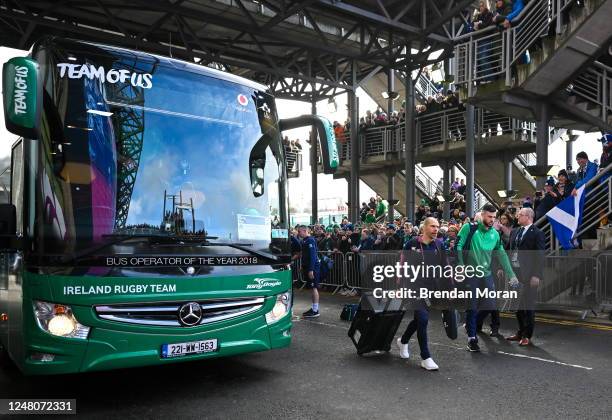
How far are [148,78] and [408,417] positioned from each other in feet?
12.6

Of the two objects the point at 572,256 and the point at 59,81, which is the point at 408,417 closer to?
the point at 59,81

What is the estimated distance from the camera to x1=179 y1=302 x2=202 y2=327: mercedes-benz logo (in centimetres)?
472

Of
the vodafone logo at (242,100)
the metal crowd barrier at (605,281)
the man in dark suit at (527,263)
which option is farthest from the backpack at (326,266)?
the vodafone logo at (242,100)

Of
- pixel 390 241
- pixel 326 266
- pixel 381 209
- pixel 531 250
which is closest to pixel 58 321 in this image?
pixel 531 250

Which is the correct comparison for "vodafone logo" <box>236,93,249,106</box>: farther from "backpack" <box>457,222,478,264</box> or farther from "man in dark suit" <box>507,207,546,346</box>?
"man in dark suit" <box>507,207,546,346</box>

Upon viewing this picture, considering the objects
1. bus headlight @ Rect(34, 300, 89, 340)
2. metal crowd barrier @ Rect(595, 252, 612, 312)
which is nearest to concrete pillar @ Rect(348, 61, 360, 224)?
metal crowd barrier @ Rect(595, 252, 612, 312)

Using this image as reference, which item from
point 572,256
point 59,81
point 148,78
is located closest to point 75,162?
point 59,81

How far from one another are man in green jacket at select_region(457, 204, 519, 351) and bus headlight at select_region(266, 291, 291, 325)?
8.84 ft

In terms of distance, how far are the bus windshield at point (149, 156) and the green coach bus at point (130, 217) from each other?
0.4 inches

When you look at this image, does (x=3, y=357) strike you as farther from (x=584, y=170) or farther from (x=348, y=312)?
(x=584, y=170)

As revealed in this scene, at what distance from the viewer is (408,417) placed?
449cm

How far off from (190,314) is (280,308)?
3.59 ft

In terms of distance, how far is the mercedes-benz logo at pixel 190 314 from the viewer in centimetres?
472

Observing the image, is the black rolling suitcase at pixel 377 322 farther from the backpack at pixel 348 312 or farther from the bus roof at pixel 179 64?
the bus roof at pixel 179 64
